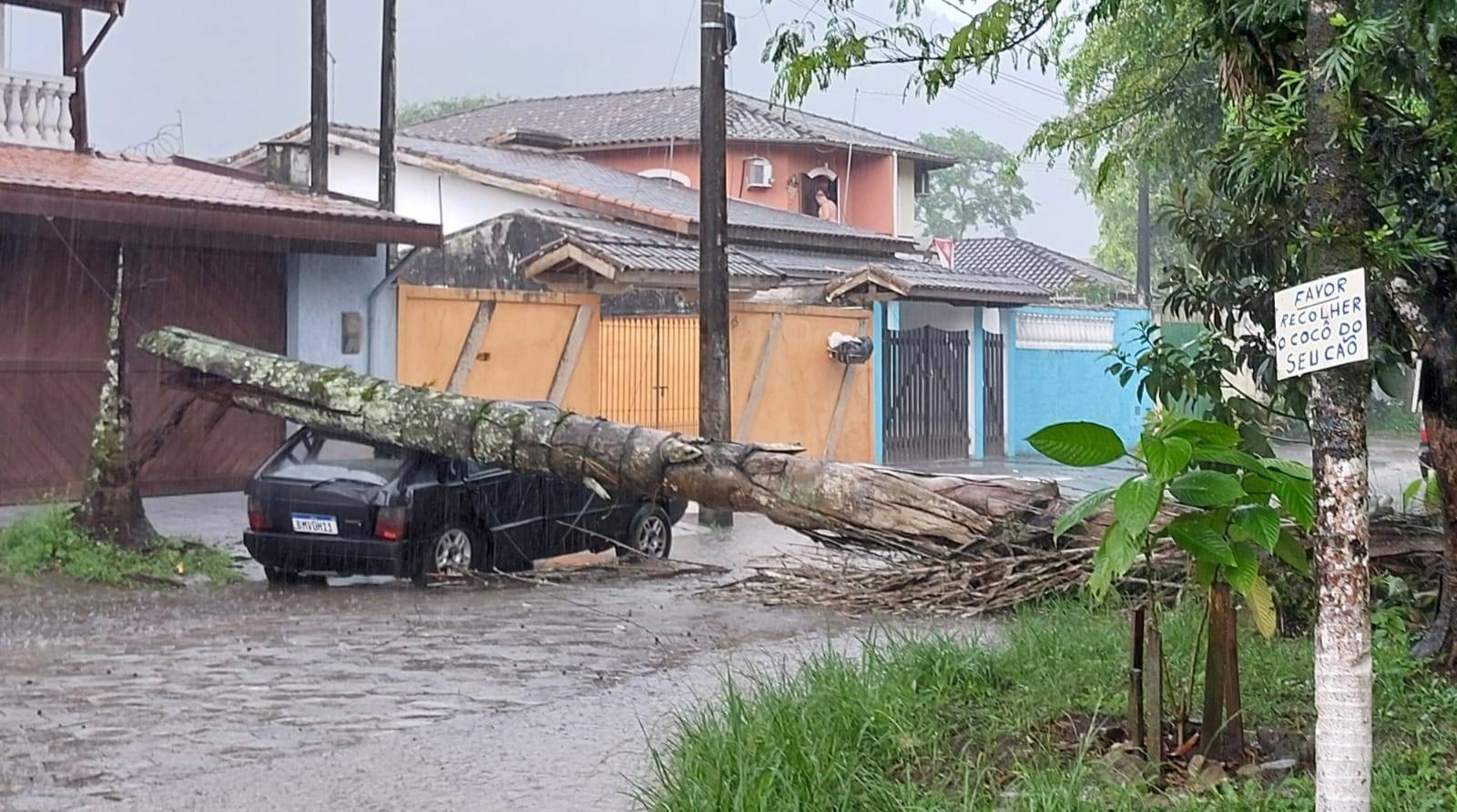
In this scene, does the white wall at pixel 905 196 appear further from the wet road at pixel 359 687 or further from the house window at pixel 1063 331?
the wet road at pixel 359 687

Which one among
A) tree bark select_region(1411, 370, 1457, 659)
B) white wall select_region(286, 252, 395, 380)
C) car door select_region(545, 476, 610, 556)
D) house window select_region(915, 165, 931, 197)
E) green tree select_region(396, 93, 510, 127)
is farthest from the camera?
green tree select_region(396, 93, 510, 127)

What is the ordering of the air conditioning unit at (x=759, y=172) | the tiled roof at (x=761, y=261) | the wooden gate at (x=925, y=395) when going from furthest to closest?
the air conditioning unit at (x=759, y=172) < the wooden gate at (x=925, y=395) < the tiled roof at (x=761, y=261)

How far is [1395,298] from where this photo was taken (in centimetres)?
562

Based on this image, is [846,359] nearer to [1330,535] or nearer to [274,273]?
[274,273]

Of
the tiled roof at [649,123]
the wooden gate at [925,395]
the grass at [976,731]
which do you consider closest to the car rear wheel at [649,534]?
the grass at [976,731]

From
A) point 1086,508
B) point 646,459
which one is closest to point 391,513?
point 646,459

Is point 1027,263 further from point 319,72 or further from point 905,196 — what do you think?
point 319,72

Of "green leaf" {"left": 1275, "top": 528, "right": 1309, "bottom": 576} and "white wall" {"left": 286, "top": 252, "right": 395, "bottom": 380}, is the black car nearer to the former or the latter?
"white wall" {"left": 286, "top": 252, "right": 395, "bottom": 380}

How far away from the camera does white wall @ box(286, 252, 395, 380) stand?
56.6ft

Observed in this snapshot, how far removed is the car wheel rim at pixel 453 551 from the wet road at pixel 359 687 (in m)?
0.18

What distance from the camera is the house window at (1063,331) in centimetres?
2752

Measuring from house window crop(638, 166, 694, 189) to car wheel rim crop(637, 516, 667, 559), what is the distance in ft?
61.7

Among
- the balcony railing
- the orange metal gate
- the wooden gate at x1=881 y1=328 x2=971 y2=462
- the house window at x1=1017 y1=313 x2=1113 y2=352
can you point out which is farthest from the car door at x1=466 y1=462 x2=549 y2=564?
the house window at x1=1017 y1=313 x2=1113 y2=352

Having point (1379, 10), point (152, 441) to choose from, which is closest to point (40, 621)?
point (152, 441)
